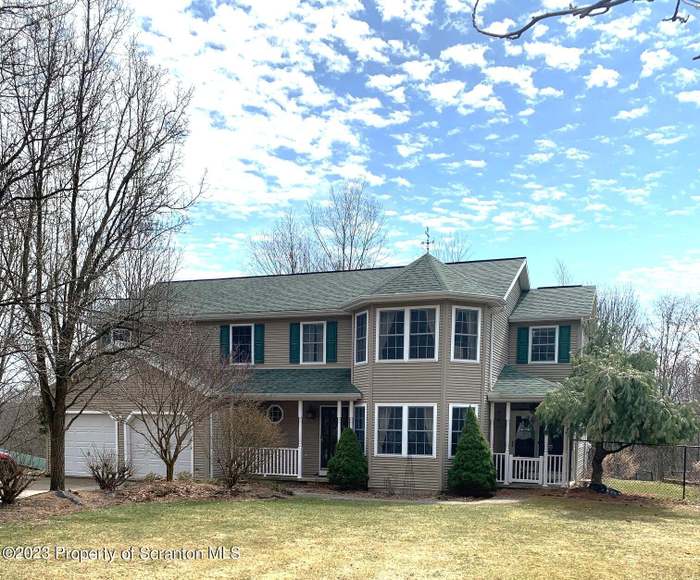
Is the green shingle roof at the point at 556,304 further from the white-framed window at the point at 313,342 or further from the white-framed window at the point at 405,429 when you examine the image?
the white-framed window at the point at 313,342

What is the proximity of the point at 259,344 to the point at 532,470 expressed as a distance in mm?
9004

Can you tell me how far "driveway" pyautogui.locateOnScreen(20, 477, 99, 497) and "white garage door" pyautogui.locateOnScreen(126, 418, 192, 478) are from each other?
1.35 meters

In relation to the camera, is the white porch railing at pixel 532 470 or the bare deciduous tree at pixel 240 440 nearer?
the bare deciduous tree at pixel 240 440

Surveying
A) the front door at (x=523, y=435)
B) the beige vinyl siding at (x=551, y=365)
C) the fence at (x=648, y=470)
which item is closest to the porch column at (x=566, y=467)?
the fence at (x=648, y=470)

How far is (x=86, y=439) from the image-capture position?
20078 millimetres

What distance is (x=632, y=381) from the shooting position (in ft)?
49.0

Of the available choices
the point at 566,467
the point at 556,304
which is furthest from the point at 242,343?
the point at 566,467

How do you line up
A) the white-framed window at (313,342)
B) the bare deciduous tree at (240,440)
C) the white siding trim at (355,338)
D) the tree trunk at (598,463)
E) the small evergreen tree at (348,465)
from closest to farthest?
1. the bare deciduous tree at (240,440)
2. the tree trunk at (598,463)
3. the small evergreen tree at (348,465)
4. the white siding trim at (355,338)
5. the white-framed window at (313,342)

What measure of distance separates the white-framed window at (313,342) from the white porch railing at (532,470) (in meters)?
6.01

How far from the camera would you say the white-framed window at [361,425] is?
17.6 meters

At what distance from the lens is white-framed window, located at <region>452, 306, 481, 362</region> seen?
56.1 ft

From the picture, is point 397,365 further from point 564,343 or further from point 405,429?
point 564,343

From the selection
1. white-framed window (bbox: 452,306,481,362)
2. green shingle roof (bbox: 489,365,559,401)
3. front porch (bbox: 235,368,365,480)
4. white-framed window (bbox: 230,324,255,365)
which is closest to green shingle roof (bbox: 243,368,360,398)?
front porch (bbox: 235,368,365,480)

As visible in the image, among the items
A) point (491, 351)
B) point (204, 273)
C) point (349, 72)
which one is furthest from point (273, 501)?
point (204, 273)
